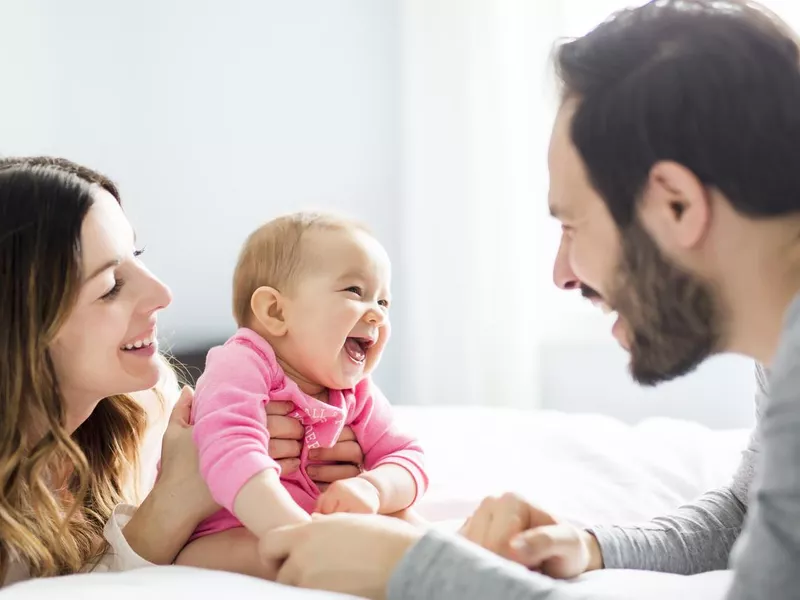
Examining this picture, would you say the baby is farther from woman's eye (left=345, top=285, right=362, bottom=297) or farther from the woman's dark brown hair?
the woman's dark brown hair

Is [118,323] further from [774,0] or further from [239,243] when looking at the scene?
[774,0]

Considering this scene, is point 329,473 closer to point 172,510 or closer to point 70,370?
point 172,510

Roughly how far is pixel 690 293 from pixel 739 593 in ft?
1.26

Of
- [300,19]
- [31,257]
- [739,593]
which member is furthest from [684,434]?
[300,19]

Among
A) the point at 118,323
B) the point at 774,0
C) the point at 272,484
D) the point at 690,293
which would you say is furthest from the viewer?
the point at 774,0

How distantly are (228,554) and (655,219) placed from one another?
0.74 m

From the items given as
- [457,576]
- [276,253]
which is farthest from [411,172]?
[457,576]

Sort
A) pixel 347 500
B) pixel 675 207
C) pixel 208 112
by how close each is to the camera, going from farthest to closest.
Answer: pixel 208 112, pixel 347 500, pixel 675 207

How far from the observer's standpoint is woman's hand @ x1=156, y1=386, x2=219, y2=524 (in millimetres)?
1354

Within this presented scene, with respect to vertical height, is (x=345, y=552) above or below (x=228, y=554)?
above

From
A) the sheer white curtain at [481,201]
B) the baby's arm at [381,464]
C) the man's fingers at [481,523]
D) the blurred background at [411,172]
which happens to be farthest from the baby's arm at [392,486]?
the sheer white curtain at [481,201]

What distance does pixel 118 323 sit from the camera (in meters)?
1.36

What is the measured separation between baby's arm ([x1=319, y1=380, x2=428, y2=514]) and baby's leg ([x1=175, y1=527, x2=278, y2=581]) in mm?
115

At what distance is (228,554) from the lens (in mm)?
1310
